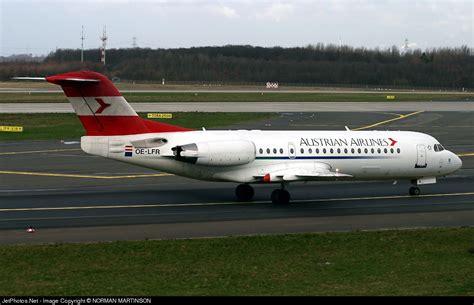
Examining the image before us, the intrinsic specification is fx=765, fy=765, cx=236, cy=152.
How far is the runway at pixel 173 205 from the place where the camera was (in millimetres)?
26109

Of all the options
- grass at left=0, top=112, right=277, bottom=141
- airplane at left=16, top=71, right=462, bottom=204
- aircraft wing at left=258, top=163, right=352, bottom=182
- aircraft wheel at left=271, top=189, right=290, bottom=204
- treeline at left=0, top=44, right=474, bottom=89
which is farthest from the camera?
treeline at left=0, top=44, right=474, bottom=89

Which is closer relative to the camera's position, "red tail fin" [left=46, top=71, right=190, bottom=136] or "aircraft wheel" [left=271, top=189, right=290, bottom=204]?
"red tail fin" [left=46, top=71, right=190, bottom=136]

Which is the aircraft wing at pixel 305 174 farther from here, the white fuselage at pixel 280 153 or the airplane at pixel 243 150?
the white fuselage at pixel 280 153

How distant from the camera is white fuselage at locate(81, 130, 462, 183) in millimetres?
30250

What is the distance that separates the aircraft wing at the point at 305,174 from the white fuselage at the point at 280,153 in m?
0.12

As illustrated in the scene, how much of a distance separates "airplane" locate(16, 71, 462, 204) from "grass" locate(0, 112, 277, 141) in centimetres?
2705

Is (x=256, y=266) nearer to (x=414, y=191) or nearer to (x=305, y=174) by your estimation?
(x=305, y=174)

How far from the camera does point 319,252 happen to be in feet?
74.0

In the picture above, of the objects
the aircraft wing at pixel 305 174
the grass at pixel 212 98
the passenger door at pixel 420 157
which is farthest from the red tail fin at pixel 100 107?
the grass at pixel 212 98

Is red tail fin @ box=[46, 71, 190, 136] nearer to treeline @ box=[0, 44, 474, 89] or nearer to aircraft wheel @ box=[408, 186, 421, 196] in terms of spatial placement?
aircraft wheel @ box=[408, 186, 421, 196]

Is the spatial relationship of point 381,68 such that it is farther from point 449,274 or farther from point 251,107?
point 449,274

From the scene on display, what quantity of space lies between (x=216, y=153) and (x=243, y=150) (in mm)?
1228

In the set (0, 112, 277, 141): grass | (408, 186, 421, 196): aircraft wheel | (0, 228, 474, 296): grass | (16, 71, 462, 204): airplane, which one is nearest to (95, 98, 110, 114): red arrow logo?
(16, 71, 462, 204): airplane

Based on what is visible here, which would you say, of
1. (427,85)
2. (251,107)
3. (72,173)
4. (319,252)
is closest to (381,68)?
(427,85)
